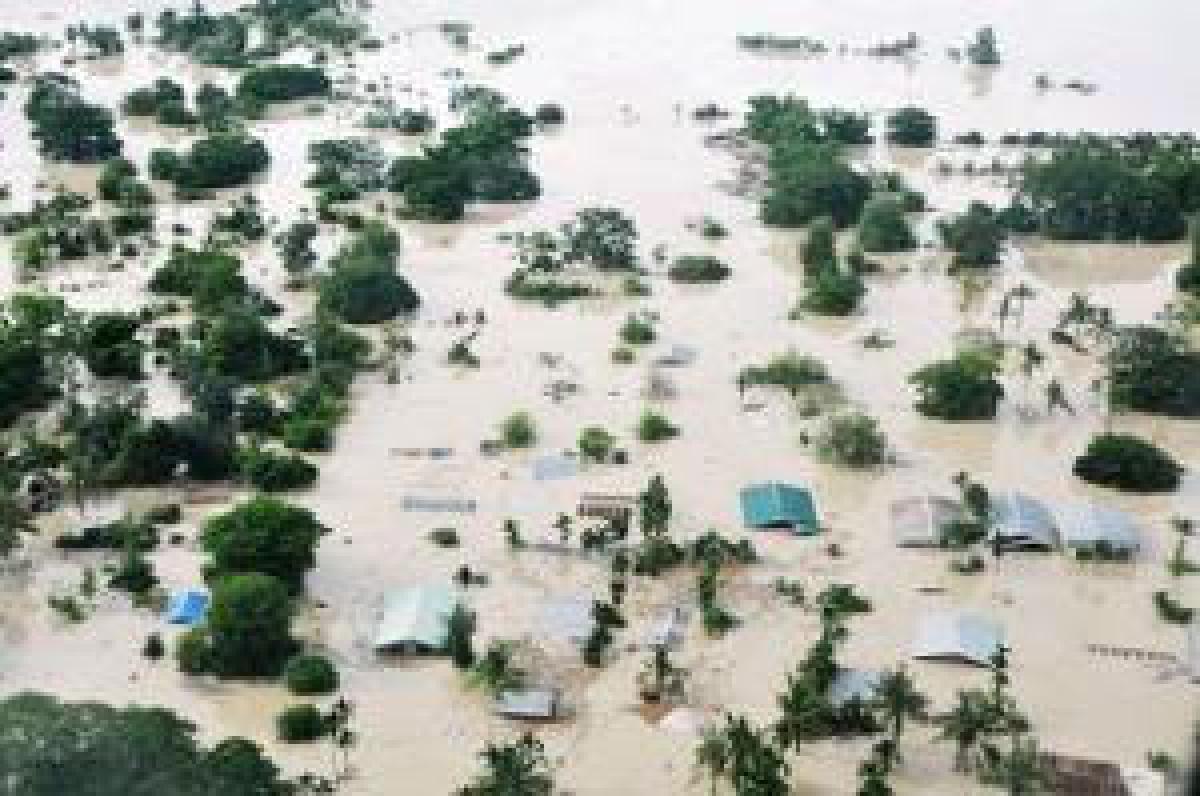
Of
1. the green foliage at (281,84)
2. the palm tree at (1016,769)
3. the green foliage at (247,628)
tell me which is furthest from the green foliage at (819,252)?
the green foliage at (281,84)

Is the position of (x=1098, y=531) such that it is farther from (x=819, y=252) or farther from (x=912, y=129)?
(x=912, y=129)

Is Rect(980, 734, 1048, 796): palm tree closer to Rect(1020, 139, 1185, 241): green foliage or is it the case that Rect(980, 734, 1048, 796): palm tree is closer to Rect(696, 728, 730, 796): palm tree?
Rect(696, 728, 730, 796): palm tree

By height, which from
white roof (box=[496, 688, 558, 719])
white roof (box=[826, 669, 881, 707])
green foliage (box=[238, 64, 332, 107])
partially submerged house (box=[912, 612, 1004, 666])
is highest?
green foliage (box=[238, 64, 332, 107])

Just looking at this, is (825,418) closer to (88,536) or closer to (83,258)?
(88,536)

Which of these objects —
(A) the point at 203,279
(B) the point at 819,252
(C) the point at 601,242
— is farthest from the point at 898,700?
(A) the point at 203,279

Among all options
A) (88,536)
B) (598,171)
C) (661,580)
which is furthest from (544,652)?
(598,171)

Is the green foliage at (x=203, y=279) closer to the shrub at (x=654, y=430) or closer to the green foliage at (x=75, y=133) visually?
the green foliage at (x=75, y=133)

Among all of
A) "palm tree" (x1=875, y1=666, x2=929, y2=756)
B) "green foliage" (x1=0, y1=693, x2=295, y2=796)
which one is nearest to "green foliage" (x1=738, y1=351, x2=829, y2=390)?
"palm tree" (x1=875, y1=666, x2=929, y2=756)
